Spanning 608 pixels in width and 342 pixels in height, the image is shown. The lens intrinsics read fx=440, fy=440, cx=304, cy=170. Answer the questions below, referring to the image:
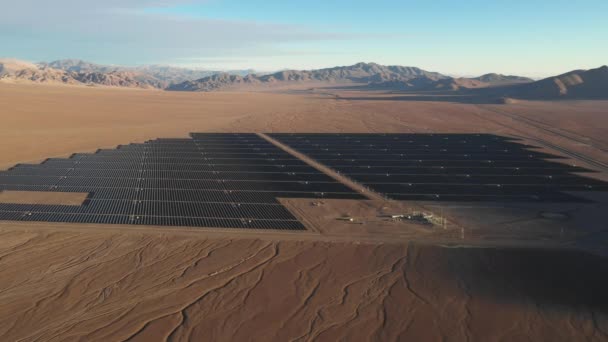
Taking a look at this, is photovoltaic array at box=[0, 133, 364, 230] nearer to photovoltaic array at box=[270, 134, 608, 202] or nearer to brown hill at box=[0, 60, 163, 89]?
photovoltaic array at box=[270, 134, 608, 202]

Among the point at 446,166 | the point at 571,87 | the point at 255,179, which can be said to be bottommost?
the point at 255,179

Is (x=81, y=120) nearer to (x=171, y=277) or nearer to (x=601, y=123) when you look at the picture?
(x=171, y=277)

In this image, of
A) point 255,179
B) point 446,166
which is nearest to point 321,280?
point 255,179

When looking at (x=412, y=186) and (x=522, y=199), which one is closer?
(x=522, y=199)

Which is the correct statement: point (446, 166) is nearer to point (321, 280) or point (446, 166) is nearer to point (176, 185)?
point (176, 185)

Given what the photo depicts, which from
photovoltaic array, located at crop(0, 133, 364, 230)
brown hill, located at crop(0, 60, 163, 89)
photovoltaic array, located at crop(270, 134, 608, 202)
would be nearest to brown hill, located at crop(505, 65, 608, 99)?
photovoltaic array, located at crop(270, 134, 608, 202)

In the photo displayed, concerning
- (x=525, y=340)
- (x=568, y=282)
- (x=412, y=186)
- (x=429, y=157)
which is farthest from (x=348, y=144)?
(x=525, y=340)
